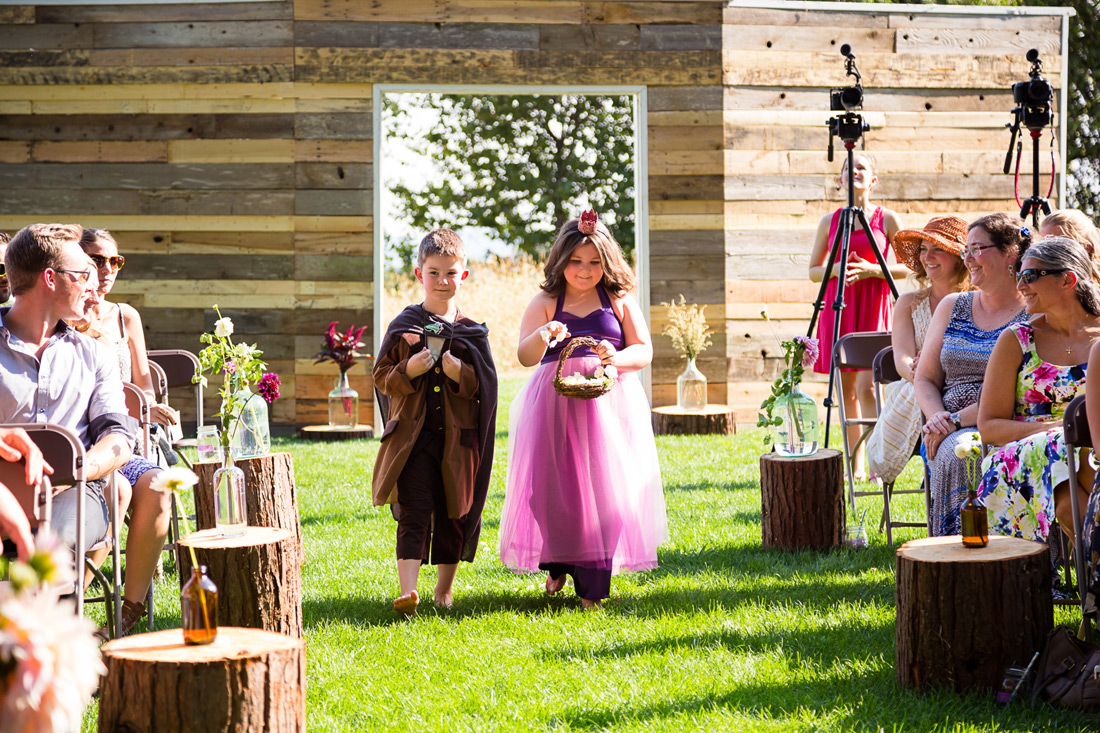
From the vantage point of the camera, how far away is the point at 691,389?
28.2 ft

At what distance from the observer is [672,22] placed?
8.73 meters

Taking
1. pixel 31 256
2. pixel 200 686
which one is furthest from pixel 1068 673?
pixel 31 256

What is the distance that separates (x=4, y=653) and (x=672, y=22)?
27.3 feet

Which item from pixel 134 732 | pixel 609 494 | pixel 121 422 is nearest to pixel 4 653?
pixel 134 732

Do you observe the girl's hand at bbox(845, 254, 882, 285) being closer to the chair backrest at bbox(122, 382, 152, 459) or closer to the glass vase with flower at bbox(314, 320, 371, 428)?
the glass vase with flower at bbox(314, 320, 371, 428)

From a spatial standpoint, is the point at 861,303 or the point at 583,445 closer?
the point at 583,445

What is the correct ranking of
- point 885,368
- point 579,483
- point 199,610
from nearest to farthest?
point 199,610, point 579,483, point 885,368

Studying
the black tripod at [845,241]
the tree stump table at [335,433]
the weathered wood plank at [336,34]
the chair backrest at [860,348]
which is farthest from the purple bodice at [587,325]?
the weathered wood plank at [336,34]

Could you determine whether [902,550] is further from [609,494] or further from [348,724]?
[348,724]

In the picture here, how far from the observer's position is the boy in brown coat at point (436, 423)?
389cm

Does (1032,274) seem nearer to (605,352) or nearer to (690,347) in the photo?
(605,352)

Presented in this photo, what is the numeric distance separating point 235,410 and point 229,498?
1.32 metres

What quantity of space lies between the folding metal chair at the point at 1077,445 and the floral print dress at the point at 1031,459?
30 centimetres

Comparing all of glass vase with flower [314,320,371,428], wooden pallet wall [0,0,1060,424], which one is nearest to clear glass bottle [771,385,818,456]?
wooden pallet wall [0,0,1060,424]
